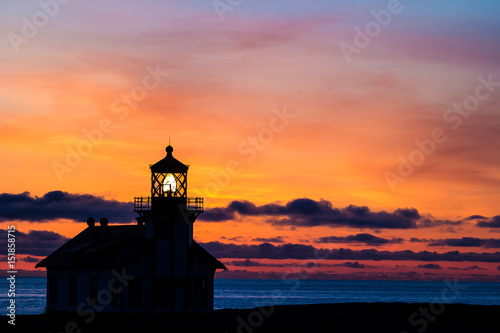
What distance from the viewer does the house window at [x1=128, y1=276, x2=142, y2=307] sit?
5128 cm

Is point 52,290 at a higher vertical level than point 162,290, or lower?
lower

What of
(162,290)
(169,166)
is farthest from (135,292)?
(169,166)

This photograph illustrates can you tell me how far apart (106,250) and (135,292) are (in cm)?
345

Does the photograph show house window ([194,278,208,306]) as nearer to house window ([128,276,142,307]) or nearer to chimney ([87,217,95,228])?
house window ([128,276,142,307])

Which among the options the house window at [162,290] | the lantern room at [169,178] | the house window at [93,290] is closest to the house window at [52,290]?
the house window at [93,290]

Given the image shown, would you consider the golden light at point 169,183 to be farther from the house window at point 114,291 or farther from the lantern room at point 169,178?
the house window at point 114,291

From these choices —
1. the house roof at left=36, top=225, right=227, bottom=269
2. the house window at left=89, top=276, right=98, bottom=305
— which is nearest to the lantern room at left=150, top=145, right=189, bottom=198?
the house roof at left=36, top=225, right=227, bottom=269

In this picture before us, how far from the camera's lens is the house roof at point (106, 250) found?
51.6 metres

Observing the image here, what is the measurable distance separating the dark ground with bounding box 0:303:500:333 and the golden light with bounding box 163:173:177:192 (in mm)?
8413

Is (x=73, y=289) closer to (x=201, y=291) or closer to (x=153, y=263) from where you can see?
(x=153, y=263)

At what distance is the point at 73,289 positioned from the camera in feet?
173

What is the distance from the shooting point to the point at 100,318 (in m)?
46.4

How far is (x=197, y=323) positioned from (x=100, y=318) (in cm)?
673

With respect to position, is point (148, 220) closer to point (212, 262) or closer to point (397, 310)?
point (212, 262)
